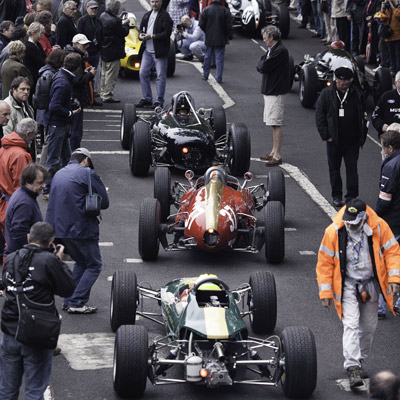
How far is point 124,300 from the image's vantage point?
11422 mm

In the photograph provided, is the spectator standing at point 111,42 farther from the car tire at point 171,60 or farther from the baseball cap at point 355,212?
the baseball cap at point 355,212

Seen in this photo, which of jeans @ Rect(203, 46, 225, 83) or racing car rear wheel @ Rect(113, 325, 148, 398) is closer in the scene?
racing car rear wheel @ Rect(113, 325, 148, 398)

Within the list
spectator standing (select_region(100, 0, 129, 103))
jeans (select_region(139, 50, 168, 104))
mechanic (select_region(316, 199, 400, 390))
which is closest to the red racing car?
mechanic (select_region(316, 199, 400, 390))

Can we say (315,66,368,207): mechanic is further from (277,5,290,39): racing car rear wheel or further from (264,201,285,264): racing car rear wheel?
(277,5,290,39): racing car rear wheel

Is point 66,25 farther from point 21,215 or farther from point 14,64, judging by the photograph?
point 21,215

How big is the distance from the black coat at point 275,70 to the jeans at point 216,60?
625cm

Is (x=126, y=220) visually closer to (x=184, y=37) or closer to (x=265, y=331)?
(x=265, y=331)

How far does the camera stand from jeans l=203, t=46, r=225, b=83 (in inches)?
976

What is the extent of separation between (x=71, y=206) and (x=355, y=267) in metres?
3.33

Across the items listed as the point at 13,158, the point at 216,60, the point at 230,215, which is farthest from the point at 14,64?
the point at 216,60

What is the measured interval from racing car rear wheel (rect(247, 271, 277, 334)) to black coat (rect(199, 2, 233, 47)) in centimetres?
1361

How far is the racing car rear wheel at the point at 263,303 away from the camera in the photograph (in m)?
11.6

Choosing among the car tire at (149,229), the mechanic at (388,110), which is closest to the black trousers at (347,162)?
the mechanic at (388,110)

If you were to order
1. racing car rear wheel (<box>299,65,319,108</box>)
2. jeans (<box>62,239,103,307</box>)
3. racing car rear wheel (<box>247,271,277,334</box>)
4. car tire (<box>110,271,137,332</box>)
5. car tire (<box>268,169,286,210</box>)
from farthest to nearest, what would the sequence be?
racing car rear wheel (<box>299,65,319,108</box>) < car tire (<box>268,169,286,210</box>) < jeans (<box>62,239,103,307</box>) < racing car rear wheel (<box>247,271,277,334</box>) < car tire (<box>110,271,137,332</box>)
